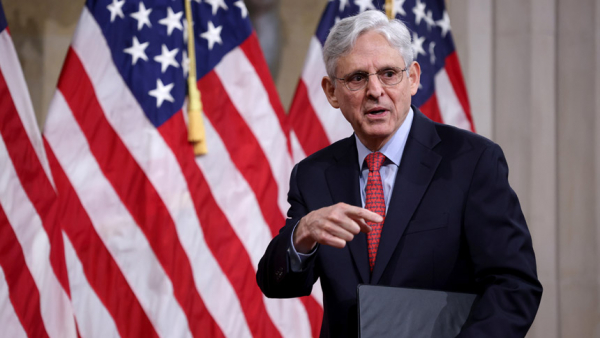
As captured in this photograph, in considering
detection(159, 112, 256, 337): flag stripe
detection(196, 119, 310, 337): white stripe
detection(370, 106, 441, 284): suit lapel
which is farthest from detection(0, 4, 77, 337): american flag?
detection(370, 106, 441, 284): suit lapel

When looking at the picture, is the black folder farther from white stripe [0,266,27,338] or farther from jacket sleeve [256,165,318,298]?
white stripe [0,266,27,338]

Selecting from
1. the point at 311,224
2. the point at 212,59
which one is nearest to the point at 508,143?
the point at 212,59

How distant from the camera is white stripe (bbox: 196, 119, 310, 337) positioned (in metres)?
3.20

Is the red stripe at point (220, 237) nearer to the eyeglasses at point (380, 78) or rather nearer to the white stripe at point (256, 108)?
the white stripe at point (256, 108)

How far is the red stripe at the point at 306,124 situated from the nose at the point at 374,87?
1.86 meters

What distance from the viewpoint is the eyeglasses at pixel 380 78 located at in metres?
1.58

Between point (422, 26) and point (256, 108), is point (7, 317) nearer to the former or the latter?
point (256, 108)

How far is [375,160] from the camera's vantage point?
1.61 metres

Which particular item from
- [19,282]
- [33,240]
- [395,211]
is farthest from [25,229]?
[395,211]

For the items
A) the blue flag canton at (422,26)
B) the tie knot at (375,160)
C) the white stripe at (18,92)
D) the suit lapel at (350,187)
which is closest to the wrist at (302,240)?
the suit lapel at (350,187)

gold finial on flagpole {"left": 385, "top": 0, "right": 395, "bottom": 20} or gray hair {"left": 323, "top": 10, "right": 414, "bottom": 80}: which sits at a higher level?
gold finial on flagpole {"left": 385, "top": 0, "right": 395, "bottom": 20}

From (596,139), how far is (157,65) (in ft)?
8.58

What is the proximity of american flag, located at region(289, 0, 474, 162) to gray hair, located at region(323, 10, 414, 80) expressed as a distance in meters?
1.80

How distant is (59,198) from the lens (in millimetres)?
2998
